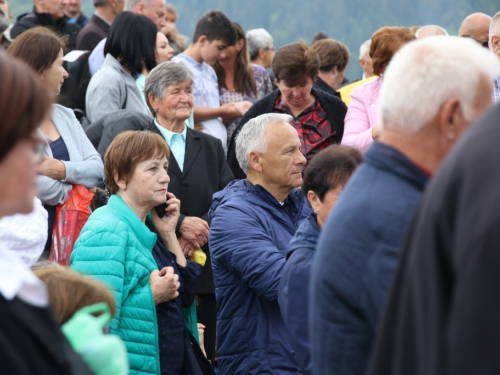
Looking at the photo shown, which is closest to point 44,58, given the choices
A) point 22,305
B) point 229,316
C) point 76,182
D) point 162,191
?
point 76,182

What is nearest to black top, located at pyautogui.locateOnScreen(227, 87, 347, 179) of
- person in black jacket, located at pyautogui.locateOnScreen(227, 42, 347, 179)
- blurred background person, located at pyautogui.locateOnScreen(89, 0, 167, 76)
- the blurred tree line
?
person in black jacket, located at pyautogui.locateOnScreen(227, 42, 347, 179)

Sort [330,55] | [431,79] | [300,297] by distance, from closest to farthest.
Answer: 1. [431,79]
2. [300,297]
3. [330,55]

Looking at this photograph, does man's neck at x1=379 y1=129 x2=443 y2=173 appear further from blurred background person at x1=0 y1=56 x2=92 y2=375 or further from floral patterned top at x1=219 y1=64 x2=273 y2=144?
floral patterned top at x1=219 y1=64 x2=273 y2=144

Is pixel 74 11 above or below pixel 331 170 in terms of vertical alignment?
below

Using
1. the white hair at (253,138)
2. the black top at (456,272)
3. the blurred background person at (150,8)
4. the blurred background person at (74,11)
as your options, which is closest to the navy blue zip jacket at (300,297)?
the white hair at (253,138)

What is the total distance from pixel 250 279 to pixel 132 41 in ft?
9.94

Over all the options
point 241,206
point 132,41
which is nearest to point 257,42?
point 132,41

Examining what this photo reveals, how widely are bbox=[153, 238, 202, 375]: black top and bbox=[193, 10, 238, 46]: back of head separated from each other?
3.21 m

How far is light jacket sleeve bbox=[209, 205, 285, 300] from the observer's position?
429 cm

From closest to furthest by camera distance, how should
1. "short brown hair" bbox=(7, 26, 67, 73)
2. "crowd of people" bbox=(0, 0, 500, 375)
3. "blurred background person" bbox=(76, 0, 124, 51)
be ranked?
"crowd of people" bbox=(0, 0, 500, 375), "short brown hair" bbox=(7, 26, 67, 73), "blurred background person" bbox=(76, 0, 124, 51)

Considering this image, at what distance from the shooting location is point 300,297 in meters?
3.51

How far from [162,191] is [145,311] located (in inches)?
27.5

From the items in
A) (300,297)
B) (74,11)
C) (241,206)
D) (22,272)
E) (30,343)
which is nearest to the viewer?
(30,343)

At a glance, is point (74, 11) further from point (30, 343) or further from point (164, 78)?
point (30, 343)
